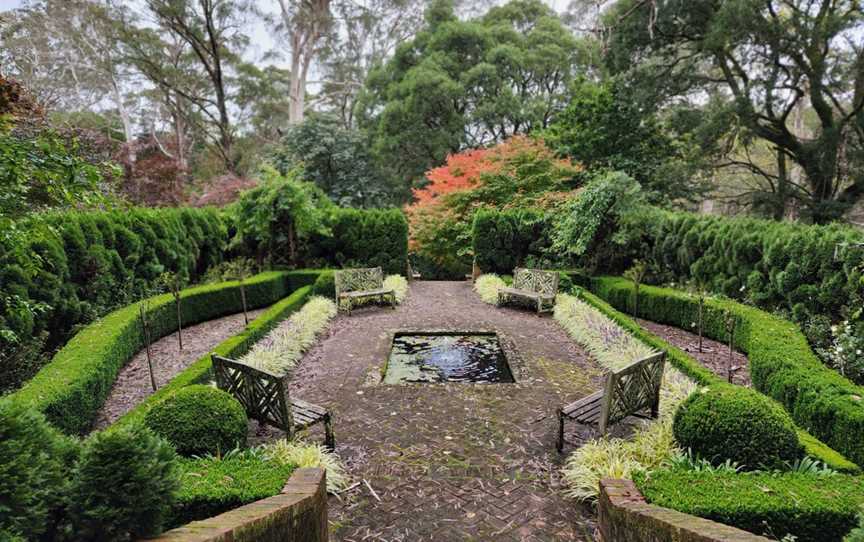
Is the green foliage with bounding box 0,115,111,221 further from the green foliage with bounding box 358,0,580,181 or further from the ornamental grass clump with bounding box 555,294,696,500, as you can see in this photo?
the green foliage with bounding box 358,0,580,181

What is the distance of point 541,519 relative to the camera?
314 centimetres

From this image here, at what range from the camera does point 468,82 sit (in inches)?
685

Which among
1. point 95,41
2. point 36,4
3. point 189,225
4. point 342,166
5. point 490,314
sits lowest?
point 490,314

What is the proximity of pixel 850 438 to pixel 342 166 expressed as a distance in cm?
1898

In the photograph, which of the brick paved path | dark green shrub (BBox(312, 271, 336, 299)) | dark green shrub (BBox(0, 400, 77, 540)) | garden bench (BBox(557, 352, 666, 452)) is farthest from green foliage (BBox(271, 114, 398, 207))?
dark green shrub (BBox(0, 400, 77, 540))

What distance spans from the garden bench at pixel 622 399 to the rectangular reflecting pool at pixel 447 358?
6.31 feet

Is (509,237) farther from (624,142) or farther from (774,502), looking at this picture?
(774,502)

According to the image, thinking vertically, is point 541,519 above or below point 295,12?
below

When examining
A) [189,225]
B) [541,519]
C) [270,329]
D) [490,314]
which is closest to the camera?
[541,519]

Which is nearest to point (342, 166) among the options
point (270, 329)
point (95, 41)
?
point (95, 41)

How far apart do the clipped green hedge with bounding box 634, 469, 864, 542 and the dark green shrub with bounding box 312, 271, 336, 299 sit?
8.88m

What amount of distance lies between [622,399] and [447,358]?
3469mm

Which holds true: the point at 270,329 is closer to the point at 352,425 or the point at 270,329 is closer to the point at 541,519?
the point at 352,425

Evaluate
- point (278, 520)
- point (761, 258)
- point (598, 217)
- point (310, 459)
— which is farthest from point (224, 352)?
point (761, 258)
